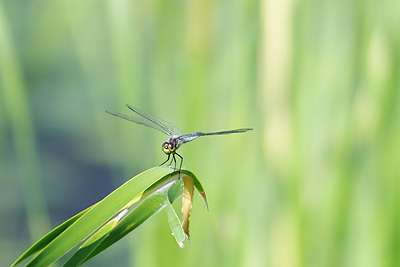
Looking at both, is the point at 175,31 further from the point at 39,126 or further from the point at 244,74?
the point at 39,126

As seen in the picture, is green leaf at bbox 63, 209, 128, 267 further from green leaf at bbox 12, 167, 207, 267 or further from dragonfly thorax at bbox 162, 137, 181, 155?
dragonfly thorax at bbox 162, 137, 181, 155

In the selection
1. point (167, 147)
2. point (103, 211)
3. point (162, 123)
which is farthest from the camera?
point (162, 123)

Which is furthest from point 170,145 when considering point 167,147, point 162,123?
point 162,123

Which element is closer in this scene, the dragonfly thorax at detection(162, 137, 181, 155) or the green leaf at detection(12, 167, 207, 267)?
the green leaf at detection(12, 167, 207, 267)

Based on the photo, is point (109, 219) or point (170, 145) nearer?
point (109, 219)

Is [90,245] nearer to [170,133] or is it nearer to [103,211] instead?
[103,211]

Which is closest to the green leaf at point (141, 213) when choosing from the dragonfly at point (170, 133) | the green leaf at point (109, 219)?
the green leaf at point (109, 219)

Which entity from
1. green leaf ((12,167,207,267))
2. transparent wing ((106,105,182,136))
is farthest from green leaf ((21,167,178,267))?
transparent wing ((106,105,182,136))
